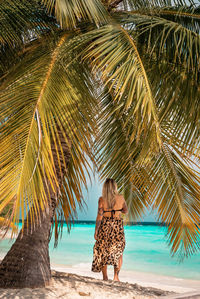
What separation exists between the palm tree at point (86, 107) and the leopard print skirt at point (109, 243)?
0.53 m

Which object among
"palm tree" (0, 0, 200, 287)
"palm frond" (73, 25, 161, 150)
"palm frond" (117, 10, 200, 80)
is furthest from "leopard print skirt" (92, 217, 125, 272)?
"palm frond" (117, 10, 200, 80)

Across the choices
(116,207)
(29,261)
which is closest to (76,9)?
(116,207)

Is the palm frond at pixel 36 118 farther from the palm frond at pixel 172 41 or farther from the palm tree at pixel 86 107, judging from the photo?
the palm frond at pixel 172 41

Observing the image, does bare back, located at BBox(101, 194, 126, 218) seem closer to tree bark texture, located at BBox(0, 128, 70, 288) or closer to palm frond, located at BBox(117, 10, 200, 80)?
tree bark texture, located at BBox(0, 128, 70, 288)

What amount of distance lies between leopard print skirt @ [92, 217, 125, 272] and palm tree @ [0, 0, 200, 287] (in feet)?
1.75

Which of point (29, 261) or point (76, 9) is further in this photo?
point (29, 261)

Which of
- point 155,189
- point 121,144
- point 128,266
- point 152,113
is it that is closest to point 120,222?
point 155,189

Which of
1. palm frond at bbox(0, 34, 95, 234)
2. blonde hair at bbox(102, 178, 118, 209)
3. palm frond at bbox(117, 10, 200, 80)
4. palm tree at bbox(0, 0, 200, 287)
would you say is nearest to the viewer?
palm frond at bbox(0, 34, 95, 234)

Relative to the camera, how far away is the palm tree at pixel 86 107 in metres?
2.97

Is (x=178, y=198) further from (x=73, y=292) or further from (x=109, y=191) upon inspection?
(x=73, y=292)

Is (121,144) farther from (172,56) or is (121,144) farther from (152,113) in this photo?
(152,113)

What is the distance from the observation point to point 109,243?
4715 mm

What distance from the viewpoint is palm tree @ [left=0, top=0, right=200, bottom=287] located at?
9.75ft

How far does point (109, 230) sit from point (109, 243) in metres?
0.16
